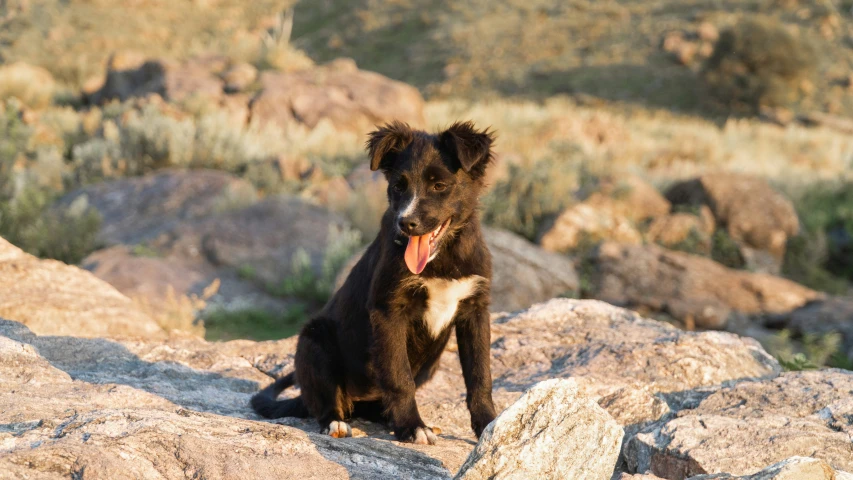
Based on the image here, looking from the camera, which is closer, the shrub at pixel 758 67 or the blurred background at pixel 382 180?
the blurred background at pixel 382 180

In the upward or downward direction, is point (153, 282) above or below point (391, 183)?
below

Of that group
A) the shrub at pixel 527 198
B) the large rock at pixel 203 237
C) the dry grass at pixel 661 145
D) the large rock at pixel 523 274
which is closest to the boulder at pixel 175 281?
the large rock at pixel 203 237

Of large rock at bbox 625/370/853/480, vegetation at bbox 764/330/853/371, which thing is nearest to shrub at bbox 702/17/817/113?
vegetation at bbox 764/330/853/371

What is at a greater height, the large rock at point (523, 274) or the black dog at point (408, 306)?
the black dog at point (408, 306)

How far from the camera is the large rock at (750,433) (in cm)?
382

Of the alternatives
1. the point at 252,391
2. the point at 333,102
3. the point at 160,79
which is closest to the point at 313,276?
the point at 252,391

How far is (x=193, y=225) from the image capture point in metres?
12.1

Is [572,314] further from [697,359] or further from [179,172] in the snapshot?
[179,172]

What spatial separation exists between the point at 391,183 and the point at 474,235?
1.95 feet

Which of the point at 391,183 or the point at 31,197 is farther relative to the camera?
the point at 31,197

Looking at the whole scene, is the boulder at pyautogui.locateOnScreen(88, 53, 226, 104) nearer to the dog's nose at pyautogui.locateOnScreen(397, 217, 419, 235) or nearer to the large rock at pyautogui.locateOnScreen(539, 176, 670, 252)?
the large rock at pyautogui.locateOnScreen(539, 176, 670, 252)

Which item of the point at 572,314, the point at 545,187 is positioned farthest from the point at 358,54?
the point at 572,314

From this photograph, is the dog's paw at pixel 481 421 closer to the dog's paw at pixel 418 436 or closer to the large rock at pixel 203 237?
the dog's paw at pixel 418 436

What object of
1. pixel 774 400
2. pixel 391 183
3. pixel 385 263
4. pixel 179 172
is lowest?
pixel 179 172
